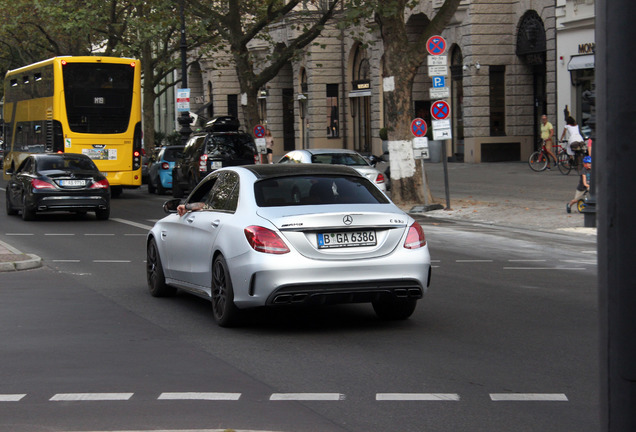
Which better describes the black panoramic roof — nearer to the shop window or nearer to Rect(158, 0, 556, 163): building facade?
Rect(158, 0, 556, 163): building facade

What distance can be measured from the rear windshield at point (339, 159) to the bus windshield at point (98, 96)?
8.11 meters

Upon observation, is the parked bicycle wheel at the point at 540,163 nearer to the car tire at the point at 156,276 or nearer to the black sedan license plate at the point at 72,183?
the black sedan license plate at the point at 72,183

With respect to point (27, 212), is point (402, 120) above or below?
above

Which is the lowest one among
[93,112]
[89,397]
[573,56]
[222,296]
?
[89,397]

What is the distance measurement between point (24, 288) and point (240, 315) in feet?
12.8

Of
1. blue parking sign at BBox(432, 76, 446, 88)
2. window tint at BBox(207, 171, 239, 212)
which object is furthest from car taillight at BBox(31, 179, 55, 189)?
window tint at BBox(207, 171, 239, 212)

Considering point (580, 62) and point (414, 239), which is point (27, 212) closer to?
point (414, 239)

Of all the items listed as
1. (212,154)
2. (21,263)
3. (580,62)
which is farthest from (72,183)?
(580,62)

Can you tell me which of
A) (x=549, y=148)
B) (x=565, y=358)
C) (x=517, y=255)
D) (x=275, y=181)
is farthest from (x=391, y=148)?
(x=565, y=358)

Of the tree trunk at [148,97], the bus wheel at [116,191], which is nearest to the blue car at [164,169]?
the bus wheel at [116,191]

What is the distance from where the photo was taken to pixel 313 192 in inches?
362

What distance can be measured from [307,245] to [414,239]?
0.97 meters

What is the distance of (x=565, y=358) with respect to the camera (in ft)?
24.9

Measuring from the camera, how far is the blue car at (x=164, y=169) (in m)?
33.5
